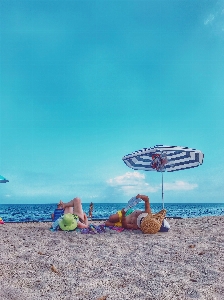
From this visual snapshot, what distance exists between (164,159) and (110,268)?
538 centimetres

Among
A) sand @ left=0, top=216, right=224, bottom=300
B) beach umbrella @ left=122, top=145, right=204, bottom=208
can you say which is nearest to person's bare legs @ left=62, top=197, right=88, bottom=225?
sand @ left=0, top=216, right=224, bottom=300

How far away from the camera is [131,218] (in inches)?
305

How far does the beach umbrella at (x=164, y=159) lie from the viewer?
8.45 meters

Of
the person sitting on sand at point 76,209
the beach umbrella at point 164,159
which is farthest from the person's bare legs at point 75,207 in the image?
the beach umbrella at point 164,159

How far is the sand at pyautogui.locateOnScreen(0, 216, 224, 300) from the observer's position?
10.6 ft

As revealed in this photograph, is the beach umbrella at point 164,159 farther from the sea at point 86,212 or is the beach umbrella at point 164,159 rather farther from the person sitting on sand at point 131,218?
the sea at point 86,212

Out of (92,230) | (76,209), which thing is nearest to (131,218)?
(92,230)

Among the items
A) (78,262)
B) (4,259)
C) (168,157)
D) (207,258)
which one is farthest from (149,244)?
(168,157)

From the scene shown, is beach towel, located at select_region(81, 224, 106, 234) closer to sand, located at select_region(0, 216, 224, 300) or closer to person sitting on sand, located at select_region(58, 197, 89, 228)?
person sitting on sand, located at select_region(58, 197, 89, 228)

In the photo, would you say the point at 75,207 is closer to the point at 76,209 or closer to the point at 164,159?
the point at 76,209

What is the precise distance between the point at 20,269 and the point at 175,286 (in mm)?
2052

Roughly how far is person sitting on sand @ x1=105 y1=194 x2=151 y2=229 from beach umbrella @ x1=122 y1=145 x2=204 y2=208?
1691 mm

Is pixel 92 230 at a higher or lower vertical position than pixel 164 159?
lower

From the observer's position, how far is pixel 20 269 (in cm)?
393
